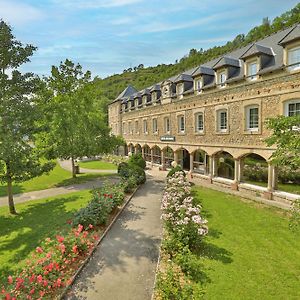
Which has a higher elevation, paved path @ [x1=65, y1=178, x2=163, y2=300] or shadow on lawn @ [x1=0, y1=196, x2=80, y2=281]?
paved path @ [x1=65, y1=178, x2=163, y2=300]

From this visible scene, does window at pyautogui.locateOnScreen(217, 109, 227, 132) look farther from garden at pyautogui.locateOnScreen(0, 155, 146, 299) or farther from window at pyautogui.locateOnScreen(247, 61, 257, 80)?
garden at pyautogui.locateOnScreen(0, 155, 146, 299)

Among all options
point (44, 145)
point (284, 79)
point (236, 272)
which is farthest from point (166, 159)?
point (236, 272)

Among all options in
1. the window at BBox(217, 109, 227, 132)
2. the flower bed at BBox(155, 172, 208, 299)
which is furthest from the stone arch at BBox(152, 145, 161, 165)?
the flower bed at BBox(155, 172, 208, 299)

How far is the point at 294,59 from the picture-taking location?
44.8ft

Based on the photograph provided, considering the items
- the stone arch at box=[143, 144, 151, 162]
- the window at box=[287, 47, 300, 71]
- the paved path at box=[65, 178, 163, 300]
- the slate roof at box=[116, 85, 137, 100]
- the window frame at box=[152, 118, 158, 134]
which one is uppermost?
the slate roof at box=[116, 85, 137, 100]

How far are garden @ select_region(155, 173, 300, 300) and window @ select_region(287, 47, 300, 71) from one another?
26.7 feet

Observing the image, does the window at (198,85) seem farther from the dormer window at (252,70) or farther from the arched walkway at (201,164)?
the arched walkway at (201,164)

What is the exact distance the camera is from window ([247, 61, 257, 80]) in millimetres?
16016

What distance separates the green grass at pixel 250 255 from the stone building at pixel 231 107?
13.1ft

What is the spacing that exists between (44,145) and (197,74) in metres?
15.3

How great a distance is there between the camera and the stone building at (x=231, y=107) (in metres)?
14.3

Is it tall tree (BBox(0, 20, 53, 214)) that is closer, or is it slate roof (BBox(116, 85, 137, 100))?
tall tree (BBox(0, 20, 53, 214))

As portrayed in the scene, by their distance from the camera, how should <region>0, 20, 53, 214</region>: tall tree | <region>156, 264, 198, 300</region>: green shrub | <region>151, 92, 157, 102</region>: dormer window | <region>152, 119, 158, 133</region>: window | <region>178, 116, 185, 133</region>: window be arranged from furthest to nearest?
<region>152, 119, 158, 133</region>: window, <region>151, 92, 157, 102</region>: dormer window, <region>178, 116, 185, 133</region>: window, <region>0, 20, 53, 214</region>: tall tree, <region>156, 264, 198, 300</region>: green shrub

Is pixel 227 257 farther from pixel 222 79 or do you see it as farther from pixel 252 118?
pixel 222 79
